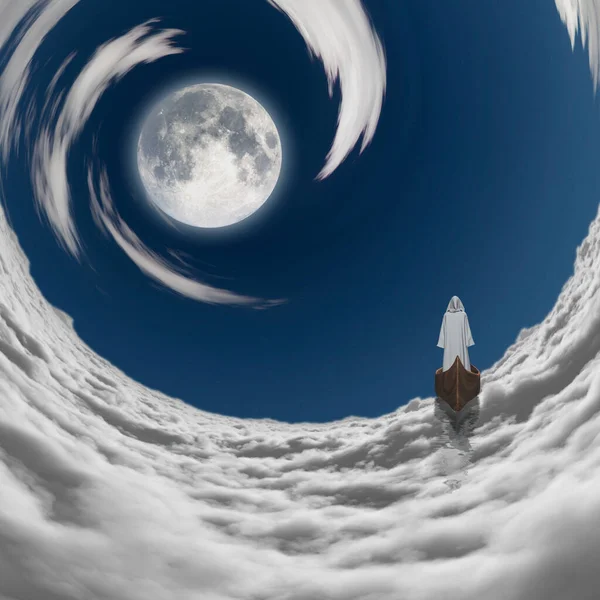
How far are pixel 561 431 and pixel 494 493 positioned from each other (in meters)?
1.44

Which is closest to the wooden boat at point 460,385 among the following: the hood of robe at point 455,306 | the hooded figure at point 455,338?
the hooded figure at point 455,338

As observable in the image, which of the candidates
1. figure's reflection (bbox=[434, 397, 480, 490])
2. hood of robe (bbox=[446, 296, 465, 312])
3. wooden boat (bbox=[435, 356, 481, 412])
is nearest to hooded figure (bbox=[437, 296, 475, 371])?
hood of robe (bbox=[446, 296, 465, 312])

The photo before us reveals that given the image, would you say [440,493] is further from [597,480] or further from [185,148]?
[185,148]

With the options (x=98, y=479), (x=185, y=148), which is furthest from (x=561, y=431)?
(x=185, y=148)

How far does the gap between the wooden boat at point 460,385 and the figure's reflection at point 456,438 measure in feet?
0.41

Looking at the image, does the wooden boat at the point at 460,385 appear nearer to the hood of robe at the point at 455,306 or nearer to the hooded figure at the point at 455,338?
the hooded figure at the point at 455,338

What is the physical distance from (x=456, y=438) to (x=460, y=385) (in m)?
1.39

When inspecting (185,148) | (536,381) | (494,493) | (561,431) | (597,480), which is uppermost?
(185,148)

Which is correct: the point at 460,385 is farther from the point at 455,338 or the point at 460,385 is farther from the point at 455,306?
the point at 455,306

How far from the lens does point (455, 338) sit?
9.70 m

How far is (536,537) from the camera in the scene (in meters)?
3.78

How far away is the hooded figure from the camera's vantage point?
9641mm

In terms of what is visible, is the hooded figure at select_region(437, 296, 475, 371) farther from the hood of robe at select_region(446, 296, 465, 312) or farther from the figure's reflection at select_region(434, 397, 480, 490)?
the figure's reflection at select_region(434, 397, 480, 490)

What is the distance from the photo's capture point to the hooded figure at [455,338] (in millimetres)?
9641
